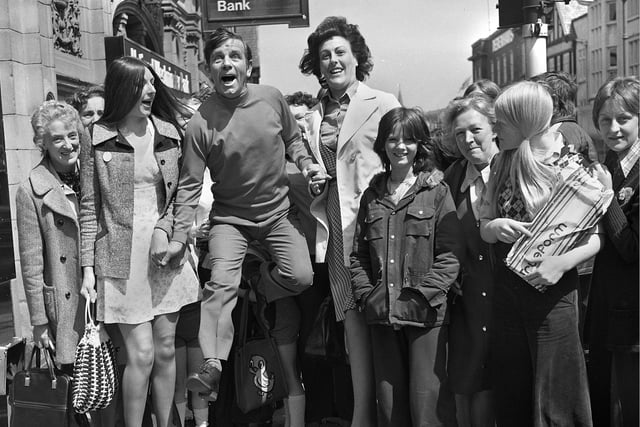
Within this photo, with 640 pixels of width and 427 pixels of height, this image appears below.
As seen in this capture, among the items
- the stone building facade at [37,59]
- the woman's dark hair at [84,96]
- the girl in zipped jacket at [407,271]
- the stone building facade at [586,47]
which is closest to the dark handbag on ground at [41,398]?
the girl in zipped jacket at [407,271]

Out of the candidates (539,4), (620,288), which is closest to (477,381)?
(620,288)

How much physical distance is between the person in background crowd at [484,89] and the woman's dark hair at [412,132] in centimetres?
51

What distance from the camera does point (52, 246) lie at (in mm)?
4152

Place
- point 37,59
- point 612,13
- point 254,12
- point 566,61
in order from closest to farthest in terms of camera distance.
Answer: point 254,12, point 37,59, point 612,13, point 566,61

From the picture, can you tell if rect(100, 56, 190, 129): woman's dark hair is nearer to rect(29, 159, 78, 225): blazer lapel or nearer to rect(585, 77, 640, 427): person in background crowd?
rect(29, 159, 78, 225): blazer lapel

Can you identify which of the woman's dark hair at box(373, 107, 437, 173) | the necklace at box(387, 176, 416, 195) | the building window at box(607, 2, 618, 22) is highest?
the building window at box(607, 2, 618, 22)

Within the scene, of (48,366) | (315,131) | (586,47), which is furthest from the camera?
(586,47)

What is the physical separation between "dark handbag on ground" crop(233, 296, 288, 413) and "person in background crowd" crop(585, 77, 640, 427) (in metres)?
1.69

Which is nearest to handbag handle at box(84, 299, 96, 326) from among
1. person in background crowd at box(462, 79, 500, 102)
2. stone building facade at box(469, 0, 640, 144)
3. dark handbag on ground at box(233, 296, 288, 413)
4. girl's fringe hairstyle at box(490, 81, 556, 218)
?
dark handbag on ground at box(233, 296, 288, 413)

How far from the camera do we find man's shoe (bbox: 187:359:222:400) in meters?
3.95

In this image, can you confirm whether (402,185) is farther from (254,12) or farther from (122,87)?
(254,12)

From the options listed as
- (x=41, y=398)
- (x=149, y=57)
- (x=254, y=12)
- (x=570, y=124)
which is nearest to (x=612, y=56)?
(x=149, y=57)

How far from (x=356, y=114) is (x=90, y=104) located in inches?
75.3

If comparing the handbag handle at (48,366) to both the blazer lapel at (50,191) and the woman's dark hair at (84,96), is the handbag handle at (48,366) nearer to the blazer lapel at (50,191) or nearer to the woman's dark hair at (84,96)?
the blazer lapel at (50,191)
